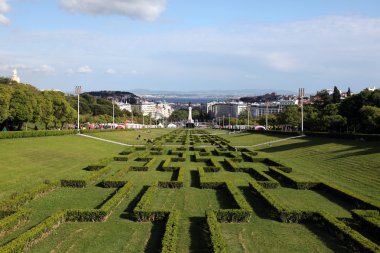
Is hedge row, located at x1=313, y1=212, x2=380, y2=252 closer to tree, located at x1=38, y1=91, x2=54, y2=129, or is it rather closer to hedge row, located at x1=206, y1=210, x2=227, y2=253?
hedge row, located at x1=206, y1=210, x2=227, y2=253

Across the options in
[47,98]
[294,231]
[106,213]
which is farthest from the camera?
[47,98]

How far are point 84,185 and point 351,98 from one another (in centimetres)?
5185

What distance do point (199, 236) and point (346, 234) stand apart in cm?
409

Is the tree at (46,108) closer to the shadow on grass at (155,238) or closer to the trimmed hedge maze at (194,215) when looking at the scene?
the trimmed hedge maze at (194,215)

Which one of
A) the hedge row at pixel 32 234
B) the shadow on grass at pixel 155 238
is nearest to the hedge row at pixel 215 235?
the shadow on grass at pixel 155 238

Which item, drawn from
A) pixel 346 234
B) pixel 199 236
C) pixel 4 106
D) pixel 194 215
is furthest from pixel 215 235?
pixel 4 106

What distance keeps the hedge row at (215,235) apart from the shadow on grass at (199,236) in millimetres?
282

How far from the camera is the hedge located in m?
11.7

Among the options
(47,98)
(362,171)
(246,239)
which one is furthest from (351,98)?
(246,239)

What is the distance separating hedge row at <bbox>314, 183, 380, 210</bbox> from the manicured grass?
1221 centimetres

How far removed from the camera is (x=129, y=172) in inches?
938

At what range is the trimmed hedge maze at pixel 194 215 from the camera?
35.4ft

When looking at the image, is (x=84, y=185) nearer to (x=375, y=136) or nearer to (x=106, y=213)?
(x=106, y=213)

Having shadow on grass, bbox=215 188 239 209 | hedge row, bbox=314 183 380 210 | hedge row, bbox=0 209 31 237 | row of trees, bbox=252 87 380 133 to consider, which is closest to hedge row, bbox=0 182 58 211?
hedge row, bbox=0 209 31 237
